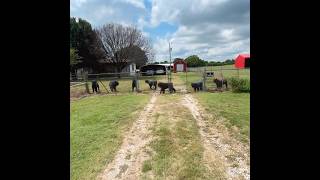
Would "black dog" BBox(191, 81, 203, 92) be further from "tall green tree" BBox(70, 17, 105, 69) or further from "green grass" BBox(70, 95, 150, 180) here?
"tall green tree" BBox(70, 17, 105, 69)

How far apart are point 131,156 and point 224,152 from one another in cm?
179

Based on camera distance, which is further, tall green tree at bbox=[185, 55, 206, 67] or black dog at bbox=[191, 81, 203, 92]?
tall green tree at bbox=[185, 55, 206, 67]

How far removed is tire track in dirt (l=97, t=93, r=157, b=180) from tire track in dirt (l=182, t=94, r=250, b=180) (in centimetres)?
123

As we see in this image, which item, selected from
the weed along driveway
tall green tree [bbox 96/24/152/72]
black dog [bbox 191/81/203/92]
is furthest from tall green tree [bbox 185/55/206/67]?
the weed along driveway

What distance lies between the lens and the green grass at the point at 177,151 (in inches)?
192

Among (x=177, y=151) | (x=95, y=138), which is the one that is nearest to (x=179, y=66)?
(x=95, y=138)

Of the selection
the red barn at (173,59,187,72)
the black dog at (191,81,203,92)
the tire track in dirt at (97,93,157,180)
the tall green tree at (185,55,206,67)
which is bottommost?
the tire track in dirt at (97,93,157,180)

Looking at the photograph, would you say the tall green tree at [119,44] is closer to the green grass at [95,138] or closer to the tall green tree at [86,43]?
the tall green tree at [86,43]

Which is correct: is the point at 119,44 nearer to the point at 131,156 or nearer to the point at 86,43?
the point at 86,43

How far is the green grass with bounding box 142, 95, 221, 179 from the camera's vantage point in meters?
4.87
